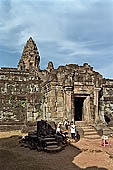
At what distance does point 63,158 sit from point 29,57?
92.3ft

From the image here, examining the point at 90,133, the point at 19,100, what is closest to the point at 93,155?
the point at 90,133

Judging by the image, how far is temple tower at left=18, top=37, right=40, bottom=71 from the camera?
34844 mm

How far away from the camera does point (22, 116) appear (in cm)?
1858

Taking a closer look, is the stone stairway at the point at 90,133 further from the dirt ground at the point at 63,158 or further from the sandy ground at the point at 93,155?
the dirt ground at the point at 63,158

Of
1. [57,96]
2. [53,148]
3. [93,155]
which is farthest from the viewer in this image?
[57,96]

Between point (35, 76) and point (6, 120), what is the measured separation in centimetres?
592

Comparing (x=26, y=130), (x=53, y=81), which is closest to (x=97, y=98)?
(x=53, y=81)

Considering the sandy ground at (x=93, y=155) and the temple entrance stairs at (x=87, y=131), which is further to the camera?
the temple entrance stairs at (x=87, y=131)

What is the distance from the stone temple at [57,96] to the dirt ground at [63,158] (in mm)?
3845

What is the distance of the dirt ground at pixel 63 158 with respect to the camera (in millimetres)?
7643

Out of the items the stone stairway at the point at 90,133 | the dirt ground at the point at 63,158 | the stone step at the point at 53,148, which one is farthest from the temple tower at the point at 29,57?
the stone step at the point at 53,148

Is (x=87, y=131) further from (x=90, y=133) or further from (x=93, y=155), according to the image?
(x=93, y=155)

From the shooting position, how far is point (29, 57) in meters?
35.2

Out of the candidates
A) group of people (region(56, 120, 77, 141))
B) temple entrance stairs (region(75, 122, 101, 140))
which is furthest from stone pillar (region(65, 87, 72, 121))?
temple entrance stairs (region(75, 122, 101, 140))
